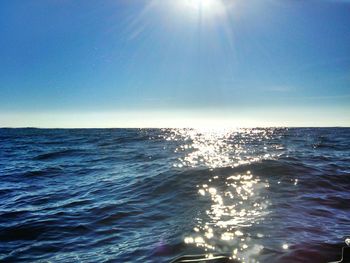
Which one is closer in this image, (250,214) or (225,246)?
(225,246)

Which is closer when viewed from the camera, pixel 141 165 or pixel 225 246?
pixel 225 246

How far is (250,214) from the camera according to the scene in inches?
364

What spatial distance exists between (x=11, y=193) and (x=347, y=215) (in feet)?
40.8

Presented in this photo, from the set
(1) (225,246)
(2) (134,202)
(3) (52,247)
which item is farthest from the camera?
(2) (134,202)

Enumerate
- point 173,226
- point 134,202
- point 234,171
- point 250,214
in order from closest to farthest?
point 173,226 → point 250,214 → point 134,202 → point 234,171

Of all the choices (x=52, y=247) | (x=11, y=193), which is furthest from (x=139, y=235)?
(x=11, y=193)

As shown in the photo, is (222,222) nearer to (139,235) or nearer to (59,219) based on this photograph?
(139,235)

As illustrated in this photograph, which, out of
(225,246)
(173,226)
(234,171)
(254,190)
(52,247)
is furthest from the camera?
(234,171)

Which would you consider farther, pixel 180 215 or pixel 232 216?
pixel 180 215

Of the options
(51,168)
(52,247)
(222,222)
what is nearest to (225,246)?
(222,222)

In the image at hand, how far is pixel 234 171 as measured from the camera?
631 inches

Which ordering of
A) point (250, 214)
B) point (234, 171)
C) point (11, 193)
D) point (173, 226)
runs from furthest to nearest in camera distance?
point (234, 171) → point (11, 193) → point (250, 214) → point (173, 226)

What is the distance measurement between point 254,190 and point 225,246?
5.60m

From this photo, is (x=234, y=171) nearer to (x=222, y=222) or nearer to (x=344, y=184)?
(x=344, y=184)
